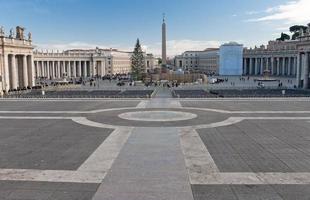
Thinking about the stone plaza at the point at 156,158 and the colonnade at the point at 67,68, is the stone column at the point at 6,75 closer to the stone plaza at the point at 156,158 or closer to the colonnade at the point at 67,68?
the stone plaza at the point at 156,158

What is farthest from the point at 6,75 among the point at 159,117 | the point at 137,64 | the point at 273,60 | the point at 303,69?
the point at 273,60

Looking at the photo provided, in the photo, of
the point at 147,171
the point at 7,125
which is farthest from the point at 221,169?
the point at 7,125

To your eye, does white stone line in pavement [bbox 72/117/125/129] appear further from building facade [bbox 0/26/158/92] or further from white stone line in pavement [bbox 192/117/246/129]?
building facade [bbox 0/26/158/92]

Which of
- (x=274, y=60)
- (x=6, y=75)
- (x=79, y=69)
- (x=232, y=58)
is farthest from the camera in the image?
(x=79, y=69)

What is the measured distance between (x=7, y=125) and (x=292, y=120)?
22.7m

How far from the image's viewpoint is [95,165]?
1423cm

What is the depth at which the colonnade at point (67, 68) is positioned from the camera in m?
138

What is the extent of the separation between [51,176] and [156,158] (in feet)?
15.9

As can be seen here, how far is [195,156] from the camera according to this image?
15.6 m

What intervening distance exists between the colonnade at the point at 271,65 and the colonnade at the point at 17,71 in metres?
96.0

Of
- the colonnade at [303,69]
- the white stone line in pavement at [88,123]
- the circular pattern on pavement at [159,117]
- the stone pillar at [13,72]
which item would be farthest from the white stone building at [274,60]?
the white stone line in pavement at [88,123]

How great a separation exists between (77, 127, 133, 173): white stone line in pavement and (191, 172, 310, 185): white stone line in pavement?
163 inches

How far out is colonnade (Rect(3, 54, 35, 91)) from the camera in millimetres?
67000

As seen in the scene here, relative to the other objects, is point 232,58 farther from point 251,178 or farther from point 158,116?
point 251,178
